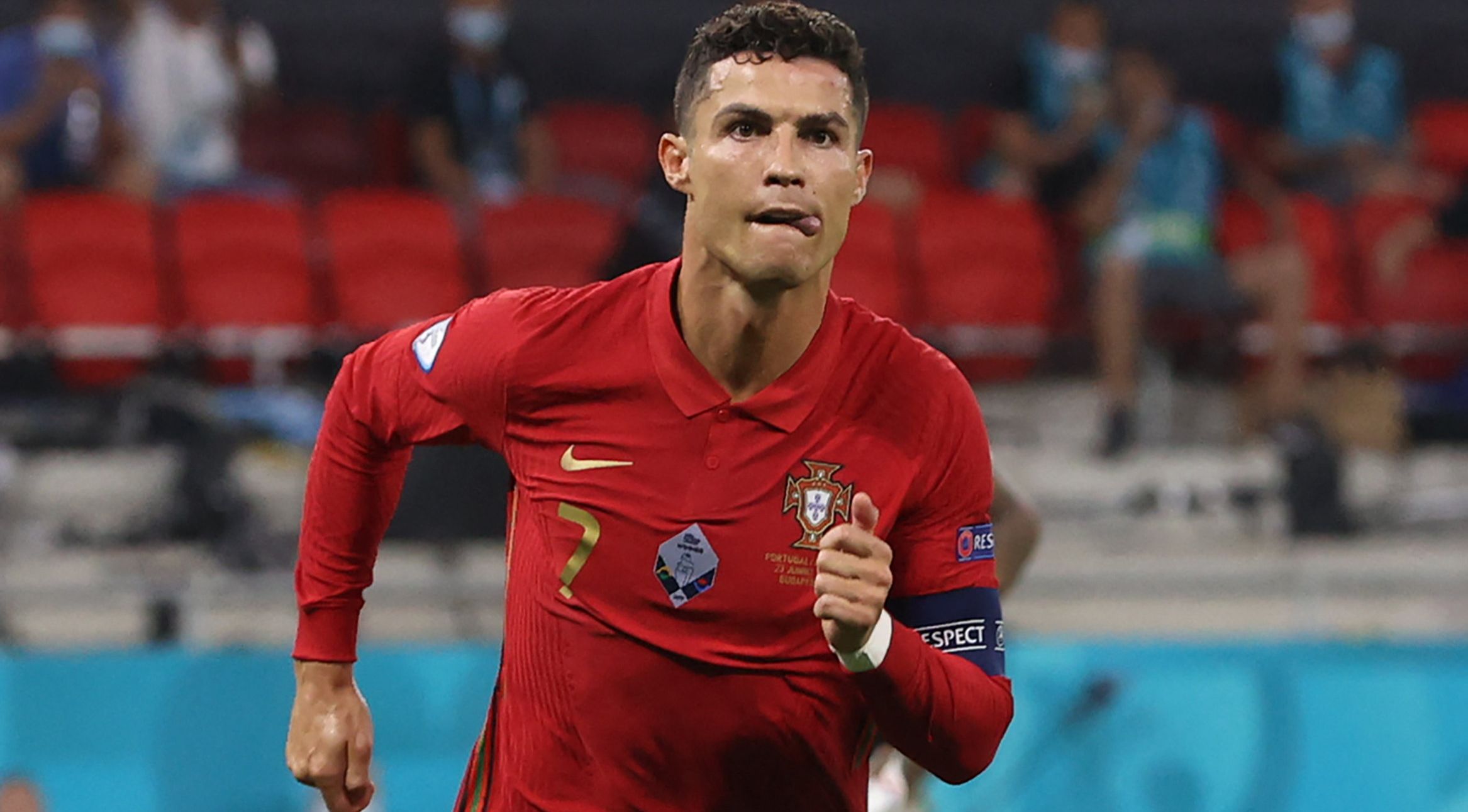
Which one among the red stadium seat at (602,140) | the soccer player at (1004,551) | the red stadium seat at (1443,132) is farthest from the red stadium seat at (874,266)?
the soccer player at (1004,551)

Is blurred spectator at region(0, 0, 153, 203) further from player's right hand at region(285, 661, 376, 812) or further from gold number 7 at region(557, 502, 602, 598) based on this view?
gold number 7 at region(557, 502, 602, 598)

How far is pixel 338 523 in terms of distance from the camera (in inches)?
107

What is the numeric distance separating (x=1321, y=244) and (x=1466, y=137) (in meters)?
1.74

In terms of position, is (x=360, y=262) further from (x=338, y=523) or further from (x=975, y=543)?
(x=975, y=543)

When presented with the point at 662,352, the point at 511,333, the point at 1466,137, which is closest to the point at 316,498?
the point at 511,333

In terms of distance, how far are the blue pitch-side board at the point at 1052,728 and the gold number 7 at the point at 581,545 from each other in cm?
250

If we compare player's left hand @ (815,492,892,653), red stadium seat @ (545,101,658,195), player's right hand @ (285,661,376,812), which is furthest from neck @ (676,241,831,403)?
red stadium seat @ (545,101,658,195)

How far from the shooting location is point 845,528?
2162 mm

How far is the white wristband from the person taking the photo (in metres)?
2.21

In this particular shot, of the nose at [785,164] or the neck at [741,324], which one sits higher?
the nose at [785,164]

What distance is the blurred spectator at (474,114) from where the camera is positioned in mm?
7941

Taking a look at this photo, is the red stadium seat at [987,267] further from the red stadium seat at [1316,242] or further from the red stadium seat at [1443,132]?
the red stadium seat at [1443,132]

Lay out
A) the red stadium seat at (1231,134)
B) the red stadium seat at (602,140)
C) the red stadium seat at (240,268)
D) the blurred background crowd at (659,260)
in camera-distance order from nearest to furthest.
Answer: the blurred background crowd at (659,260) < the red stadium seat at (240,268) < the red stadium seat at (602,140) < the red stadium seat at (1231,134)

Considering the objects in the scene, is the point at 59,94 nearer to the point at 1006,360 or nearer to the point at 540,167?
the point at 540,167
